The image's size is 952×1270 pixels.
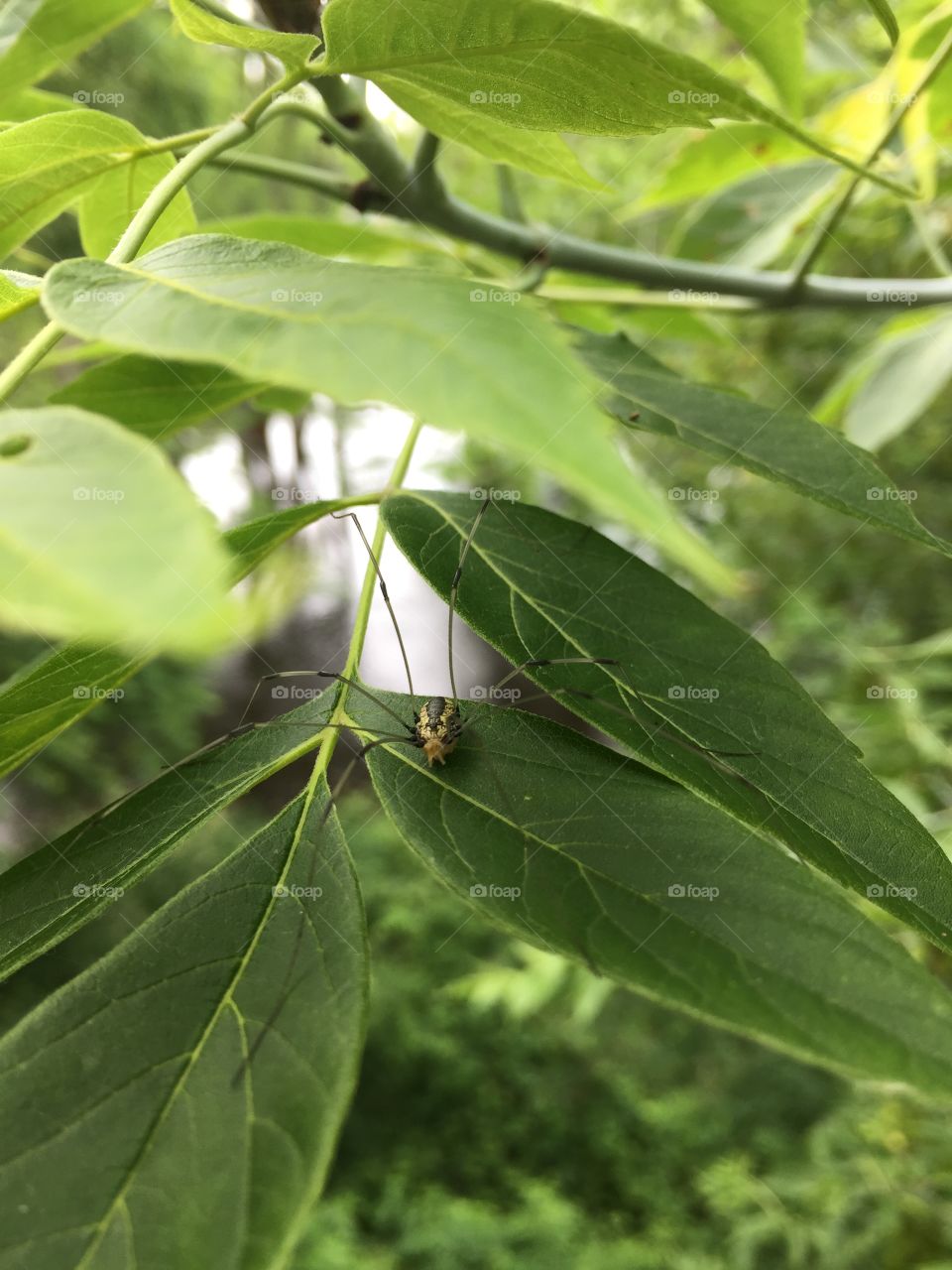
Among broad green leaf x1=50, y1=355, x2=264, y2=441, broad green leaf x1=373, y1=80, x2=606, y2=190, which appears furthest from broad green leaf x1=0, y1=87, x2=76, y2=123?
broad green leaf x1=373, y1=80, x2=606, y2=190

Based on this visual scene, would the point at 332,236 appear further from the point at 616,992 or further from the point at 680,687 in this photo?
the point at 616,992

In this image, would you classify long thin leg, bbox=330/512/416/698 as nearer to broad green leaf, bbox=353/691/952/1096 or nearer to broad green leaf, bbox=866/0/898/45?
broad green leaf, bbox=353/691/952/1096

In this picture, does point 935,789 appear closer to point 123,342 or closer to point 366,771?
point 366,771

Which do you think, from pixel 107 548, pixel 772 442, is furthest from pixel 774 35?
pixel 107 548

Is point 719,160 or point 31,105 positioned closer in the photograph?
point 31,105

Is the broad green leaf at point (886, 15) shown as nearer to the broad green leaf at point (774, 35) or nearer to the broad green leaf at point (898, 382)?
the broad green leaf at point (774, 35)

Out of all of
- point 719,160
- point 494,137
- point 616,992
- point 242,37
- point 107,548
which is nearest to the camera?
point 107,548

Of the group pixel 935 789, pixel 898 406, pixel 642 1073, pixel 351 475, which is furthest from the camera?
pixel 351 475

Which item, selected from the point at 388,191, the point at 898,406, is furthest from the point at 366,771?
the point at 898,406
